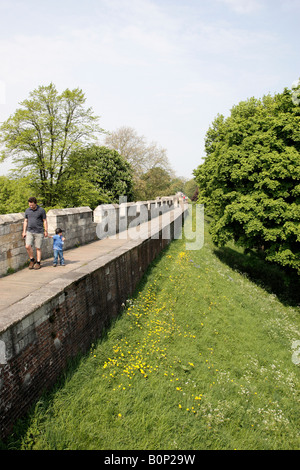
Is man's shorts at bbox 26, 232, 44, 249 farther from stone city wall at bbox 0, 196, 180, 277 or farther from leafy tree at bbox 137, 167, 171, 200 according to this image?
leafy tree at bbox 137, 167, 171, 200

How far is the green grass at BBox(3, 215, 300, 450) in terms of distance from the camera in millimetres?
3877

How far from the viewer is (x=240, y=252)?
2012 cm

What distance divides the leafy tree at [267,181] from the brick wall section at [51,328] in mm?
8144

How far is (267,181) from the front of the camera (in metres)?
12.4

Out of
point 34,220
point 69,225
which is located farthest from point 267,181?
point 34,220

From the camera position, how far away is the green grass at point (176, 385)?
3.88 m

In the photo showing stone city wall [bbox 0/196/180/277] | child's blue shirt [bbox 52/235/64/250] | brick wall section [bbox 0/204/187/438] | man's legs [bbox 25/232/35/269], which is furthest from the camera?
child's blue shirt [bbox 52/235/64/250]

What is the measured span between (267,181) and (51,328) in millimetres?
11220

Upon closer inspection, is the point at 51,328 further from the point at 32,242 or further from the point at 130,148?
the point at 130,148

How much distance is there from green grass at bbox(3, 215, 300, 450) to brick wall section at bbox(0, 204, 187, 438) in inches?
9.5

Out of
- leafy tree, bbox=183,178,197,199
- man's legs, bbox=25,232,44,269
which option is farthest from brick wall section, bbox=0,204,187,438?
leafy tree, bbox=183,178,197,199

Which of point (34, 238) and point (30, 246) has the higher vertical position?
point (34, 238)
